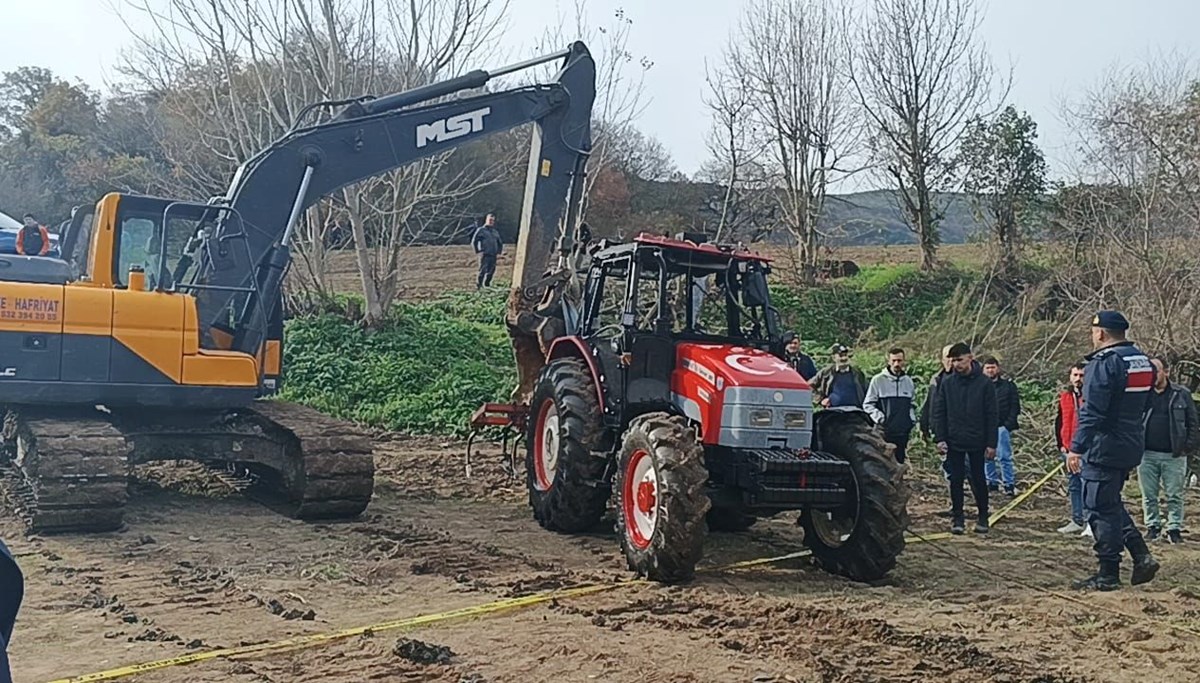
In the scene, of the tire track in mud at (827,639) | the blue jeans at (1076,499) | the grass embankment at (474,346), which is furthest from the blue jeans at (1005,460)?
the tire track in mud at (827,639)

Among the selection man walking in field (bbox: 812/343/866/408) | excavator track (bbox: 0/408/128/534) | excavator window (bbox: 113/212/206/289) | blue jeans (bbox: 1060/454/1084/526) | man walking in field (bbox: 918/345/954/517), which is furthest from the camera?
man walking in field (bbox: 812/343/866/408)

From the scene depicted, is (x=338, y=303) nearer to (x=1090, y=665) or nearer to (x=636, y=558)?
(x=636, y=558)

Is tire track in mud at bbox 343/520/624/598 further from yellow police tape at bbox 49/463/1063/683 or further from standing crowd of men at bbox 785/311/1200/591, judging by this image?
standing crowd of men at bbox 785/311/1200/591

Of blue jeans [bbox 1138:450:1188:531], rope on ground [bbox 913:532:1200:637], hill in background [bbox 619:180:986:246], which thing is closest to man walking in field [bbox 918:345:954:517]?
rope on ground [bbox 913:532:1200:637]

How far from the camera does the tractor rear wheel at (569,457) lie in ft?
27.8

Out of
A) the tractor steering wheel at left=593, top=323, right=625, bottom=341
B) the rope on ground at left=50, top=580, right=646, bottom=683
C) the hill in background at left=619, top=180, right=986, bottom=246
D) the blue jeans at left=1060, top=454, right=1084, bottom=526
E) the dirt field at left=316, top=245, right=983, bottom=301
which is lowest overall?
the rope on ground at left=50, top=580, right=646, bottom=683

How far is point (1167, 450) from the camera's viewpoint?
9.11m

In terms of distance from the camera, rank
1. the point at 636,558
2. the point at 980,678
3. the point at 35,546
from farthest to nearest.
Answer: the point at 35,546 < the point at 636,558 < the point at 980,678

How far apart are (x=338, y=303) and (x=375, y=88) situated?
3.75 m

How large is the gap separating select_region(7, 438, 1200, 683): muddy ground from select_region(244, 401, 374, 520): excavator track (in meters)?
0.20

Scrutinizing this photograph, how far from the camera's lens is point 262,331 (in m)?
9.73

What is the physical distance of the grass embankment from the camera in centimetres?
1627

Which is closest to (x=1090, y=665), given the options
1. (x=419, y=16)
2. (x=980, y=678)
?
(x=980, y=678)

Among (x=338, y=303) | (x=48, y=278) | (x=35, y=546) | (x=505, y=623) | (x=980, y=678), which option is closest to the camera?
(x=980, y=678)
